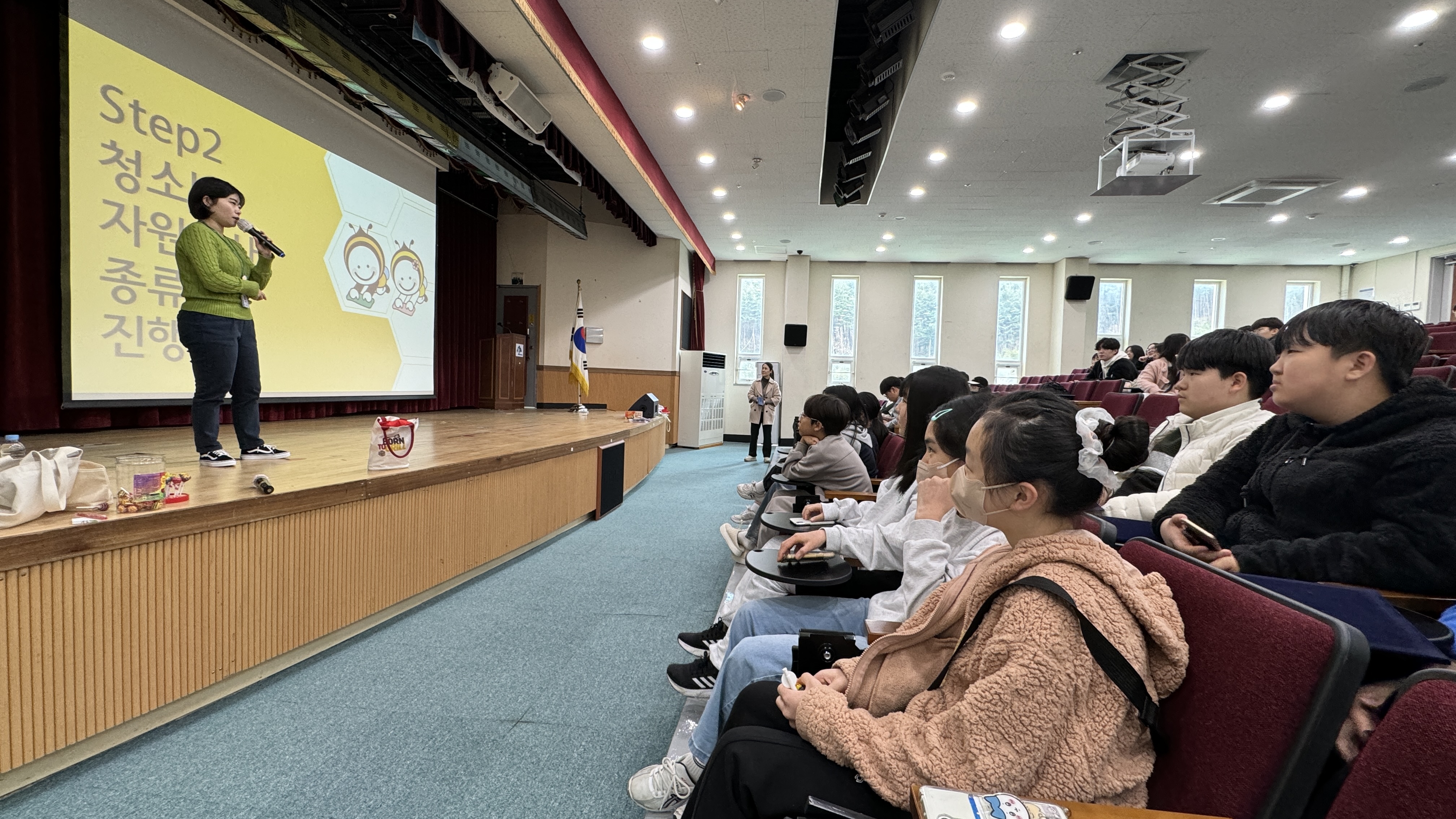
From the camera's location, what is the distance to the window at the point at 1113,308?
33.0 ft

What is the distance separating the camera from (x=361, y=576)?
6.80 ft

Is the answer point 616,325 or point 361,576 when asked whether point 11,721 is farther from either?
point 616,325

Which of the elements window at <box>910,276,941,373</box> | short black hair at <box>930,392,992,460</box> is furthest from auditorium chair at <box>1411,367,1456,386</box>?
window at <box>910,276,941,373</box>

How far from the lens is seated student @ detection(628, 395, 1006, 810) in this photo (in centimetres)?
123

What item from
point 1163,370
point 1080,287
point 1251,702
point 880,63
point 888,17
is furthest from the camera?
point 1080,287

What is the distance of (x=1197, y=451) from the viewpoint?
5.69 ft

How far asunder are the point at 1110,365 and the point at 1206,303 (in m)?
5.49

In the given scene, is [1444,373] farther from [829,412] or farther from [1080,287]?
[1080,287]

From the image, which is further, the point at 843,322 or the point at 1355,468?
the point at 843,322

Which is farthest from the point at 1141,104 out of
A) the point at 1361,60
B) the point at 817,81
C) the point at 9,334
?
the point at 9,334

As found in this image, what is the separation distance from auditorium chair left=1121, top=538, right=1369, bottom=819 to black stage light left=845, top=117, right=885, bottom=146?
5.00 meters

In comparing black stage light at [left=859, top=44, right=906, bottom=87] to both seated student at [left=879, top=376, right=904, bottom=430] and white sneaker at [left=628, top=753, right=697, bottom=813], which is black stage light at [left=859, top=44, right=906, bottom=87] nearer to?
seated student at [left=879, top=376, right=904, bottom=430]

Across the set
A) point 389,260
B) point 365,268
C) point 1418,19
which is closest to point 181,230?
point 365,268

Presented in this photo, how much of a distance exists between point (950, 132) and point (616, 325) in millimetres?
5447
